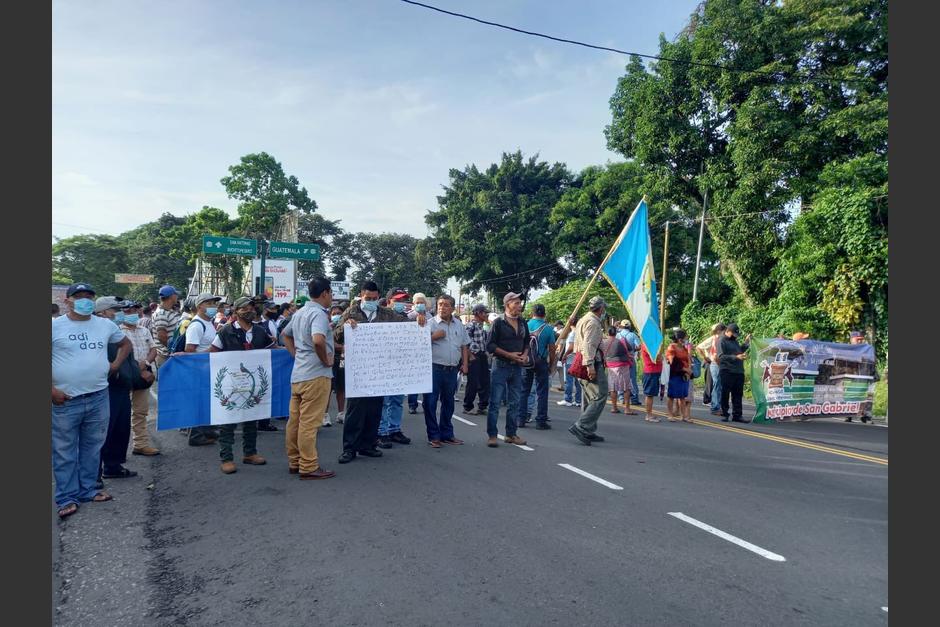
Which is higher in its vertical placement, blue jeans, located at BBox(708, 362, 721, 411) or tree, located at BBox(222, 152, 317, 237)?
tree, located at BBox(222, 152, 317, 237)

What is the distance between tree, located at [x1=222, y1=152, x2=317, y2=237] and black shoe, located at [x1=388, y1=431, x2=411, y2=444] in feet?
124

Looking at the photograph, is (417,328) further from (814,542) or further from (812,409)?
(812,409)

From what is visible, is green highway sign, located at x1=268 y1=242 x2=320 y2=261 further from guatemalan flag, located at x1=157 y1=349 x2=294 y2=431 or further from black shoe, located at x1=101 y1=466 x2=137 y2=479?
black shoe, located at x1=101 y1=466 x2=137 y2=479

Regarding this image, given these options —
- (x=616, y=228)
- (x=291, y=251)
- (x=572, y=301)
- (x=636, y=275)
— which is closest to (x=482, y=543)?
(x=636, y=275)

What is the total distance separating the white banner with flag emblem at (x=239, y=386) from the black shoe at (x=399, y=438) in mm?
1859

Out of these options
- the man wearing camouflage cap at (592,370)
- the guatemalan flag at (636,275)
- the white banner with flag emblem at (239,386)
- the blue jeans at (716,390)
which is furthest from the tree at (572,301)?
the white banner with flag emblem at (239,386)

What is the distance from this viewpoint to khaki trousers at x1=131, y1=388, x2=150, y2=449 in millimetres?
7484

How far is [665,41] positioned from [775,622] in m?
26.8

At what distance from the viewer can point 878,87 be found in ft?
69.8

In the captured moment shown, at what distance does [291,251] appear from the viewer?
29719 millimetres

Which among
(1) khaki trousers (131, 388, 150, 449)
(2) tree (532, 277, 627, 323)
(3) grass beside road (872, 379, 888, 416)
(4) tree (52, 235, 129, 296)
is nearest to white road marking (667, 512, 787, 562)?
(1) khaki trousers (131, 388, 150, 449)

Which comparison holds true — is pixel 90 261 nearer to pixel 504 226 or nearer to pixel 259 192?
pixel 259 192

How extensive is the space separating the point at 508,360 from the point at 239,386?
3455 millimetres

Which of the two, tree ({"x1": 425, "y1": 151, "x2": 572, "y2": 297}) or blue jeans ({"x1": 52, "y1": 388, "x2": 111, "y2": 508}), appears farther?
tree ({"x1": 425, "y1": 151, "x2": 572, "y2": 297})
